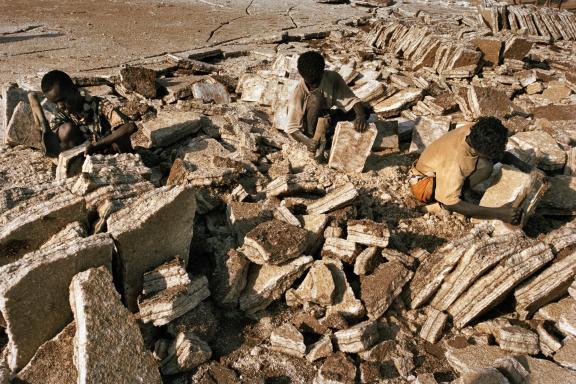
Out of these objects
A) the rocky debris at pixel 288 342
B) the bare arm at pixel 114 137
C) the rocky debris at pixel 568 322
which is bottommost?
the rocky debris at pixel 568 322

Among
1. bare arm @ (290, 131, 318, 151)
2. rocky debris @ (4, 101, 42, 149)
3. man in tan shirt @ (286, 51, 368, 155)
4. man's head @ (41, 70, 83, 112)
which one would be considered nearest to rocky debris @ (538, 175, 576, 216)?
man in tan shirt @ (286, 51, 368, 155)

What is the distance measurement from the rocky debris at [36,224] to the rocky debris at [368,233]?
225 centimetres

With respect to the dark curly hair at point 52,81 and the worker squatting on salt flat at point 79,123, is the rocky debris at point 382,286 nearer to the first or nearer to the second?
the worker squatting on salt flat at point 79,123

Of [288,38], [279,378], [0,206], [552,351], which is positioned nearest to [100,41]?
[288,38]

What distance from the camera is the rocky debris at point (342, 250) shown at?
3623 millimetres

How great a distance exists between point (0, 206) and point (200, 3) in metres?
11.7

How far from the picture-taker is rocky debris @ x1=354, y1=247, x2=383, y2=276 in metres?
3.56

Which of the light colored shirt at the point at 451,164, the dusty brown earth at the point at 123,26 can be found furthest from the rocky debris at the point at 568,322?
the dusty brown earth at the point at 123,26

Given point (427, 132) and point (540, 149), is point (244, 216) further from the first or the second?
point (540, 149)

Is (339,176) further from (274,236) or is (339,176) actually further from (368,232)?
(274,236)

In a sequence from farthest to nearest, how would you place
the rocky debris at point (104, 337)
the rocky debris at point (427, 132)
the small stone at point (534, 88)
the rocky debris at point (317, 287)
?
1. the small stone at point (534, 88)
2. the rocky debris at point (427, 132)
3. the rocky debris at point (317, 287)
4. the rocky debris at point (104, 337)

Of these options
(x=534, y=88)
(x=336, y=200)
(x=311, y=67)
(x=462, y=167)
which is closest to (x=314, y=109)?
(x=311, y=67)

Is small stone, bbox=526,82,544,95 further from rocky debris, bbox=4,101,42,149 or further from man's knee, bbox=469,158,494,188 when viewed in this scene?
rocky debris, bbox=4,101,42,149

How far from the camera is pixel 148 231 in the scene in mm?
3076
